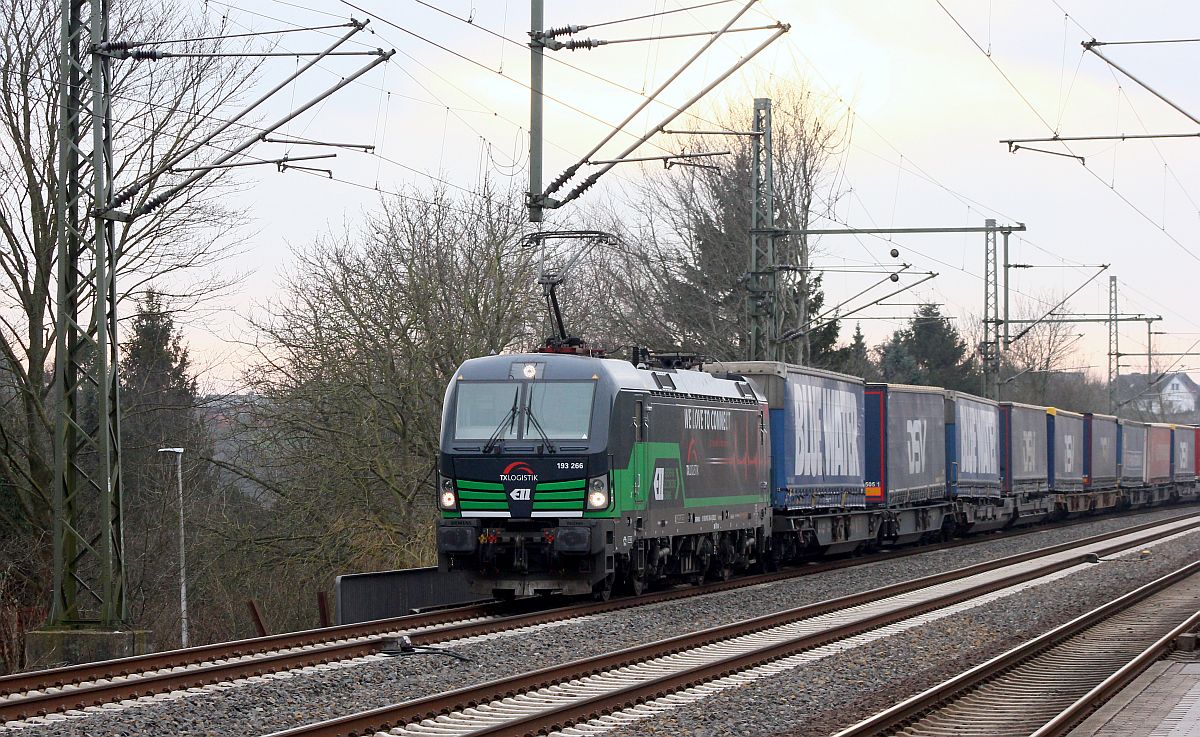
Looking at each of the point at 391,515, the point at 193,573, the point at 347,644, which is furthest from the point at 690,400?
the point at 193,573

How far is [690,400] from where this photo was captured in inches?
797

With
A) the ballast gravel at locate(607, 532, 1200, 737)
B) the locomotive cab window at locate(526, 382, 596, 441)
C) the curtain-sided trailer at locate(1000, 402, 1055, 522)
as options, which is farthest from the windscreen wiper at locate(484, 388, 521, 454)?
the curtain-sided trailer at locate(1000, 402, 1055, 522)

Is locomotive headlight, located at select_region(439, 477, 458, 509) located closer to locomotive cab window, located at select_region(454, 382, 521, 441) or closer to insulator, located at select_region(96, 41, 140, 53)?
locomotive cab window, located at select_region(454, 382, 521, 441)

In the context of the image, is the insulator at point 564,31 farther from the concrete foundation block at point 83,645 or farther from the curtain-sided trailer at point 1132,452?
the curtain-sided trailer at point 1132,452

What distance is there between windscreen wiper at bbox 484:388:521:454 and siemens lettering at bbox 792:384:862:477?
7931 millimetres

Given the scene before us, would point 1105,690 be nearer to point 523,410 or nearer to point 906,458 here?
point 523,410

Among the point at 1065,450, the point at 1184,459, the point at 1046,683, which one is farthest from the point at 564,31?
the point at 1184,459

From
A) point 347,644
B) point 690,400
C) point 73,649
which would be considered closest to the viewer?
point 347,644

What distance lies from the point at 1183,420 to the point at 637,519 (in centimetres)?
15897

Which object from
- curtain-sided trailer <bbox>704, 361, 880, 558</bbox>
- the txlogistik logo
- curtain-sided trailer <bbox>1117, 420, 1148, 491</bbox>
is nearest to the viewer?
the txlogistik logo

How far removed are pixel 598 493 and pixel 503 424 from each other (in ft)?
4.95

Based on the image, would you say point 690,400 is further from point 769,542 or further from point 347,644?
point 347,644

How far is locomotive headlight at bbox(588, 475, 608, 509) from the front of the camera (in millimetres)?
17372

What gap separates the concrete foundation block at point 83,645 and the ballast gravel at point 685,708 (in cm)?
482
